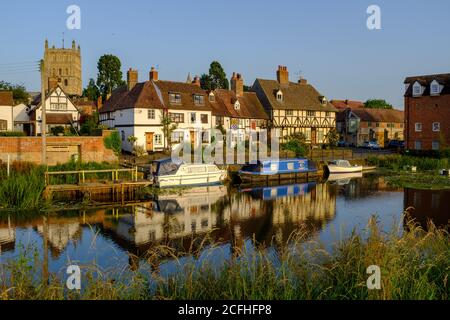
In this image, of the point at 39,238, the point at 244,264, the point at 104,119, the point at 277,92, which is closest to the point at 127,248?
the point at 39,238

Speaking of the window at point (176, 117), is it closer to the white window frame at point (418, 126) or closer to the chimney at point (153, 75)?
the chimney at point (153, 75)

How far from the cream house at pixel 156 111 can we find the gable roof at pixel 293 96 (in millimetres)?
11839

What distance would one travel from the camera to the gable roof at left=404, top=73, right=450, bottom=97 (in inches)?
2083

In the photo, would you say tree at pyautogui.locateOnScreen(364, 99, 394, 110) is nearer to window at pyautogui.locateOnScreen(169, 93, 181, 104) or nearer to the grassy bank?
window at pyautogui.locateOnScreen(169, 93, 181, 104)

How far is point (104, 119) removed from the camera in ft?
178

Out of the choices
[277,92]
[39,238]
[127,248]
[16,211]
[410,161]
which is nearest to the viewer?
[127,248]

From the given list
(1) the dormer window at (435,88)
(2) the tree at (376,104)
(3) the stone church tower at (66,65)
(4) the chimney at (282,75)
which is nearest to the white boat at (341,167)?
(1) the dormer window at (435,88)

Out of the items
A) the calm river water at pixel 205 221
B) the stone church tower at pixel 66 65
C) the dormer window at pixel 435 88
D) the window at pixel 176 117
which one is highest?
the stone church tower at pixel 66 65

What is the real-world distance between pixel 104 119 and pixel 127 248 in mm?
38718

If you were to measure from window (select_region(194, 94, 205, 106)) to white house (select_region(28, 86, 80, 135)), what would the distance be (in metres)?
13.6

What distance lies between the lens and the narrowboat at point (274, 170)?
39.4 meters

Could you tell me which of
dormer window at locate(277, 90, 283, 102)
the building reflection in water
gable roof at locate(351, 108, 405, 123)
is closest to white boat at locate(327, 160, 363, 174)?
the building reflection in water
